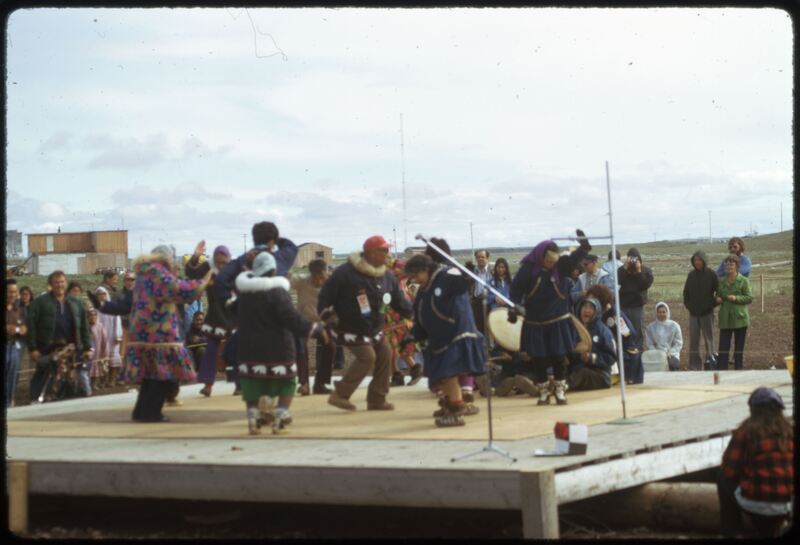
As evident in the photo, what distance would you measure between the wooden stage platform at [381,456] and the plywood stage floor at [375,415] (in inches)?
0.9

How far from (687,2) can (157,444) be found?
5.20 m

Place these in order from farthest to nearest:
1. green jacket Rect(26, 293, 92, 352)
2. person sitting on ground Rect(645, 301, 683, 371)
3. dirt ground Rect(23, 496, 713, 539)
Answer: person sitting on ground Rect(645, 301, 683, 371) → green jacket Rect(26, 293, 92, 352) → dirt ground Rect(23, 496, 713, 539)

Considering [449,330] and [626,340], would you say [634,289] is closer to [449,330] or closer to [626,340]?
[626,340]

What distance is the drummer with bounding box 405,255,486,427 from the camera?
1120cm

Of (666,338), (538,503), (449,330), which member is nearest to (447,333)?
(449,330)


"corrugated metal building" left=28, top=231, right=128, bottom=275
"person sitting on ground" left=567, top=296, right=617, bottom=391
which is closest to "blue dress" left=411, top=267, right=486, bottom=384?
"person sitting on ground" left=567, top=296, right=617, bottom=391

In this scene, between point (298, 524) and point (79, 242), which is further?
point (79, 242)

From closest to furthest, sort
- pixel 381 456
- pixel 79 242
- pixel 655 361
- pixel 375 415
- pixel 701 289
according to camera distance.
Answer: pixel 381 456 < pixel 375 415 < pixel 655 361 < pixel 701 289 < pixel 79 242

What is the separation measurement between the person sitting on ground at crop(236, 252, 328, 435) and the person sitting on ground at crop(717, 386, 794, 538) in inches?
150

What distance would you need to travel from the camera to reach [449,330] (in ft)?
37.3

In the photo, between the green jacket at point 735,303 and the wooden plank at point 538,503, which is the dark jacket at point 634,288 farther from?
the wooden plank at point 538,503

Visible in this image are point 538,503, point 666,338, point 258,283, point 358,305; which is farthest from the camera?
point 666,338

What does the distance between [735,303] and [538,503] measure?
9.33 metres

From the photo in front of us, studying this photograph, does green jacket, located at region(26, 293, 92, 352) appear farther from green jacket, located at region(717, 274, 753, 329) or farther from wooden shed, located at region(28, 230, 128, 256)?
wooden shed, located at region(28, 230, 128, 256)
